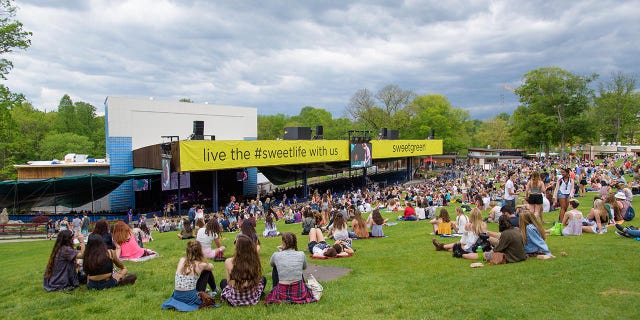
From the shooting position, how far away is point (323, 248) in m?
9.39

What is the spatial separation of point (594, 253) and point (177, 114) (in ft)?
106

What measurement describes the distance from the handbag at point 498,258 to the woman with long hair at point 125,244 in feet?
25.1

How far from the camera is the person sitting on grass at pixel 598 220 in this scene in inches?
400

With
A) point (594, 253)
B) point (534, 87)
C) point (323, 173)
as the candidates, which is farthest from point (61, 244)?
point (534, 87)

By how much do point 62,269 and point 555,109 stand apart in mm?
64317

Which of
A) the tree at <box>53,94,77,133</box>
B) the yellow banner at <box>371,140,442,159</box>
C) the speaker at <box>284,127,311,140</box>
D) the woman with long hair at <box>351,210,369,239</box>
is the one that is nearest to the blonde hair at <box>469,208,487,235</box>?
A: the woman with long hair at <box>351,210,369,239</box>

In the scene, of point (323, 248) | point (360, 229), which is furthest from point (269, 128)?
point (323, 248)

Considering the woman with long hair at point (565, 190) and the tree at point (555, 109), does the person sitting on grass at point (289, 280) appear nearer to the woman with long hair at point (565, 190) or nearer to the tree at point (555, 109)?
the woman with long hair at point (565, 190)

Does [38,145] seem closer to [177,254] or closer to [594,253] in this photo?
[177,254]

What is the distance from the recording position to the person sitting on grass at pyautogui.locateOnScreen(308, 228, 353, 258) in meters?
9.26

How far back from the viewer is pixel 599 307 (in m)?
5.23

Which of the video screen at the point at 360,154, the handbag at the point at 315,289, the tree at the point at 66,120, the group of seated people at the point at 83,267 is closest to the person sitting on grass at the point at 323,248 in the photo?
the handbag at the point at 315,289

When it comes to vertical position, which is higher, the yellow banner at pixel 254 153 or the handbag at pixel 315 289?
the yellow banner at pixel 254 153

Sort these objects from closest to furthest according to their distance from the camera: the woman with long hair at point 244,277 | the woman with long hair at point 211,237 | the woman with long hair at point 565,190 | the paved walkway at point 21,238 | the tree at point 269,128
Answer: the woman with long hair at point 244,277, the woman with long hair at point 211,237, the woman with long hair at point 565,190, the paved walkway at point 21,238, the tree at point 269,128
